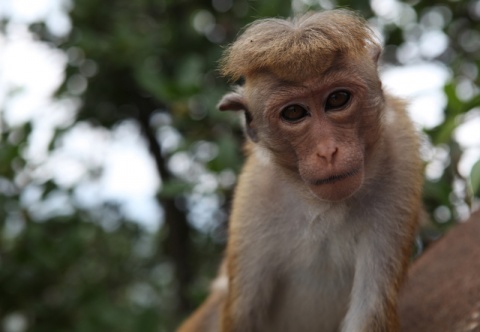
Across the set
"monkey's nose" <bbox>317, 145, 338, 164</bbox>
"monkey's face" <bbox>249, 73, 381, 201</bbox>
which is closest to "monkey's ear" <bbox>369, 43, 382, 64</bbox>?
"monkey's face" <bbox>249, 73, 381, 201</bbox>

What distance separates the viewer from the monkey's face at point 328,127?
3.45 m

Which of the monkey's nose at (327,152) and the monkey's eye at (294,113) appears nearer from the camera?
the monkey's nose at (327,152)

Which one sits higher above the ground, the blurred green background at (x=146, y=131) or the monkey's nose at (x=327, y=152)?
the monkey's nose at (x=327, y=152)

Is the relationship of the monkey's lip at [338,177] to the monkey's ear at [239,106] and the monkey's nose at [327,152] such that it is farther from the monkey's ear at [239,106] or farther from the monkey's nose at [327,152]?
the monkey's ear at [239,106]

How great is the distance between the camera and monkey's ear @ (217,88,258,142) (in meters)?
3.88

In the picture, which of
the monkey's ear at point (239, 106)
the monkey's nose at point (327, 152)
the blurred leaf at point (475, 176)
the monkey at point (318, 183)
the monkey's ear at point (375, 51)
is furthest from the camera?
the monkey's ear at point (239, 106)

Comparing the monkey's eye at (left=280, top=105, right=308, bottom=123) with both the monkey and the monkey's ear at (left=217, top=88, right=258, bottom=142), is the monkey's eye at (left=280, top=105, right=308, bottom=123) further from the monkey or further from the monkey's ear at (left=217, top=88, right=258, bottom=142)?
the monkey's ear at (left=217, top=88, right=258, bottom=142)

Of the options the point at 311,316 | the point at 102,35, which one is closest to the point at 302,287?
the point at 311,316

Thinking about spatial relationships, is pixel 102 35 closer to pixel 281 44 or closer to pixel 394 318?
pixel 281 44

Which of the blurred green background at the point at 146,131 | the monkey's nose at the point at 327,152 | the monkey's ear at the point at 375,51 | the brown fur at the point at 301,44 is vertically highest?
the brown fur at the point at 301,44

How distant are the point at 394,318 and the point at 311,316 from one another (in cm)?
71

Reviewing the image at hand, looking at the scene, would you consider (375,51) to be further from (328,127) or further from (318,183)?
(318,183)

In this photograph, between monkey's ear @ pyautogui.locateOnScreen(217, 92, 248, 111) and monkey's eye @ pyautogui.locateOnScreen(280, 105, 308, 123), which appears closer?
monkey's eye @ pyautogui.locateOnScreen(280, 105, 308, 123)

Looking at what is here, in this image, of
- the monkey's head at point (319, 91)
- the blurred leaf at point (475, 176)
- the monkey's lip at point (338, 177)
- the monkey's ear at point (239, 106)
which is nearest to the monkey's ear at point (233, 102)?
the monkey's ear at point (239, 106)
